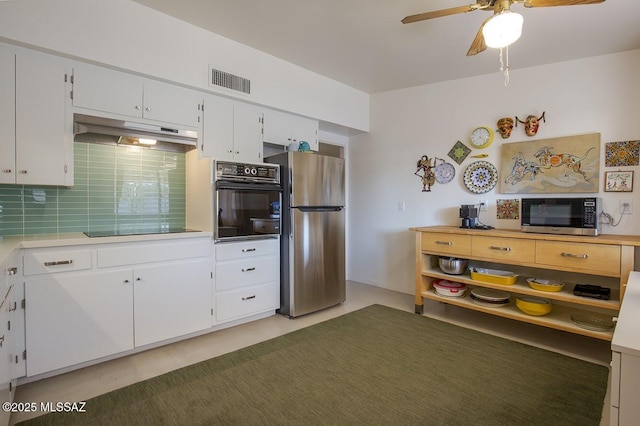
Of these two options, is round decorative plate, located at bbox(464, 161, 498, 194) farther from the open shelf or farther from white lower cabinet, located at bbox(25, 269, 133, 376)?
white lower cabinet, located at bbox(25, 269, 133, 376)

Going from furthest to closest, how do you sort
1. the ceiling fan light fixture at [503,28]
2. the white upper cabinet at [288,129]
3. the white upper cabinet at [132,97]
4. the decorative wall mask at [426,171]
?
1. the decorative wall mask at [426,171]
2. the white upper cabinet at [288,129]
3. the white upper cabinet at [132,97]
4. the ceiling fan light fixture at [503,28]

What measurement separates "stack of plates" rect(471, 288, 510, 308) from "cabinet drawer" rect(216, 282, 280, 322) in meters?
1.93

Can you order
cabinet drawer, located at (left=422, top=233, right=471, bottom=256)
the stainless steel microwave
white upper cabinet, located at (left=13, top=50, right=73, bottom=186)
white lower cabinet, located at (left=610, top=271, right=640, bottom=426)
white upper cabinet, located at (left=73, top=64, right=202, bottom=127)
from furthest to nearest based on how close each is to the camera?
cabinet drawer, located at (left=422, top=233, right=471, bottom=256) < the stainless steel microwave < white upper cabinet, located at (left=73, top=64, right=202, bottom=127) < white upper cabinet, located at (left=13, top=50, right=73, bottom=186) < white lower cabinet, located at (left=610, top=271, right=640, bottom=426)

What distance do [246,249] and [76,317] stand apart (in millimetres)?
1332

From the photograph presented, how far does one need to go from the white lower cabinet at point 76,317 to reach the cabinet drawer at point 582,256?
3207mm

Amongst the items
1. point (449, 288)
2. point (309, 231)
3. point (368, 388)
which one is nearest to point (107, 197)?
point (309, 231)

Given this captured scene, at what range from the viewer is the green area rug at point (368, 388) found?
5.73 ft

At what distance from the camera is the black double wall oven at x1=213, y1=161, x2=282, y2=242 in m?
2.81

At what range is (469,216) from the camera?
3.31m

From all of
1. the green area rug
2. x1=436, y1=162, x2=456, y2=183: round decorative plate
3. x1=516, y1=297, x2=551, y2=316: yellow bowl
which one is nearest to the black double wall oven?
the green area rug

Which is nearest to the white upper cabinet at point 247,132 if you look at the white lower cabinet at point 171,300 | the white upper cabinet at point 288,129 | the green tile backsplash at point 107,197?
the white upper cabinet at point 288,129

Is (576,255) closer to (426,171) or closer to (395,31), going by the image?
(426,171)

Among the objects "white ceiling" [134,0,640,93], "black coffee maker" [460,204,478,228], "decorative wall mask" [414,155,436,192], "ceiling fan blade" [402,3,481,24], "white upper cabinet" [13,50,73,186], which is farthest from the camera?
"decorative wall mask" [414,155,436,192]

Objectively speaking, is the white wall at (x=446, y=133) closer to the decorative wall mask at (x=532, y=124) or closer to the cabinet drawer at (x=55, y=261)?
the decorative wall mask at (x=532, y=124)
